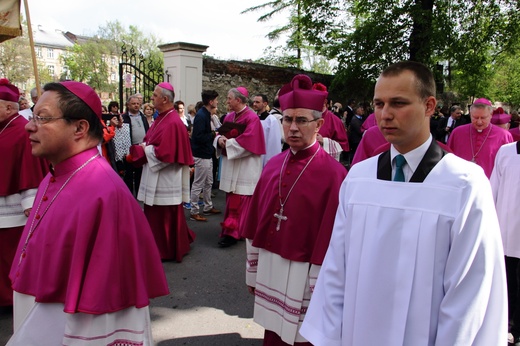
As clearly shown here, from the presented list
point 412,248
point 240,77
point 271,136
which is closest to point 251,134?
point 271,136

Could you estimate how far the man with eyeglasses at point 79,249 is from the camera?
2.09 m

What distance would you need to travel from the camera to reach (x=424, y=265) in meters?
1.83

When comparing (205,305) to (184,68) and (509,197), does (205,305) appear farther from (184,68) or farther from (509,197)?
(184,68)

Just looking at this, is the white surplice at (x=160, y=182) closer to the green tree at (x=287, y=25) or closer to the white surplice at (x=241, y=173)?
the white surplice at (x=241, y=173)

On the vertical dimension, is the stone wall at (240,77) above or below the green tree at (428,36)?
below

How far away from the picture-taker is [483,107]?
6051mm

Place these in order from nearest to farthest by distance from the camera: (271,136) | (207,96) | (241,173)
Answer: (241,173) < (271,136) < (207,96)

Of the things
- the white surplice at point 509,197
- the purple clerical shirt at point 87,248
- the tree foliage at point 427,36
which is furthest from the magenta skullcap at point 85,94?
the tree foliage at point 427,36

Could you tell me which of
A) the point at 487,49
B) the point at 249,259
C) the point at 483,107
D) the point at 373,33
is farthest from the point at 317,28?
the point at 249,259

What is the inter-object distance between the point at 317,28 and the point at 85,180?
16107mm

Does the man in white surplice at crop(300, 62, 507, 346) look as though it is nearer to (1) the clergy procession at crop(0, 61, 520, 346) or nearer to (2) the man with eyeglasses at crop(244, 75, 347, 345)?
(1) the clergy procession at crop(0, 61, 520, 346)

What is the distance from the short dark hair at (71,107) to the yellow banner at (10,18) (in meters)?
3.25

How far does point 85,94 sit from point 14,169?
7.83 ft

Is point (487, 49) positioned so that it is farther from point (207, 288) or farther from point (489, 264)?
point (489, 264)
